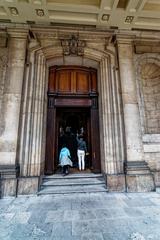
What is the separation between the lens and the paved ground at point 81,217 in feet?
8.29

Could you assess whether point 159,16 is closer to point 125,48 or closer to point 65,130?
point 125,48

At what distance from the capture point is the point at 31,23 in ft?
18.8

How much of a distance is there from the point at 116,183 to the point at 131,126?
1.92m

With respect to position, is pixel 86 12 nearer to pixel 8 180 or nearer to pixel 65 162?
pixel 65 162

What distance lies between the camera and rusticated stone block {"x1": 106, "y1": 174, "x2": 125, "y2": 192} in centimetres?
479

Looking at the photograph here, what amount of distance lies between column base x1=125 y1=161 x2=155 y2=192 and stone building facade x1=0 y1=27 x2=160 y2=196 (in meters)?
0.03

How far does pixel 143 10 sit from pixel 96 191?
6.28 m

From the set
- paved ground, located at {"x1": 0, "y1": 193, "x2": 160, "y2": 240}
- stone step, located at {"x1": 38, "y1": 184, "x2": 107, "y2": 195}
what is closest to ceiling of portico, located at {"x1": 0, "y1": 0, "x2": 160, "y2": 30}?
stone step, located at {"x1": 38, "y1": 184, "x2": 107, "y2": 195}

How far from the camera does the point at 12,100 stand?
5082 millimetres

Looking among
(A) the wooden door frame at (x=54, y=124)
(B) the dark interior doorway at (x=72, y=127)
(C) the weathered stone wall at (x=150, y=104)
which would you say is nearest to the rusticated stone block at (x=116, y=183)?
(A) the wooden door frame at (x=54, y=124)

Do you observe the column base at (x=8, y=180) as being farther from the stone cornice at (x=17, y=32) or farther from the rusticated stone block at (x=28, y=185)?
the stone cornice at (x=17, y=32)

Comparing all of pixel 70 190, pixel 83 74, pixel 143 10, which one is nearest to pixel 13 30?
pixel 83 74

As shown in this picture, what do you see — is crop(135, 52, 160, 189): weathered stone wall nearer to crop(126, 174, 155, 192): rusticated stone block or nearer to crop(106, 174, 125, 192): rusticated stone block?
crop(126, 174, 155, 192): rusticated stone block

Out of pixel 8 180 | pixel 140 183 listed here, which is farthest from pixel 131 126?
pixel 8 180
